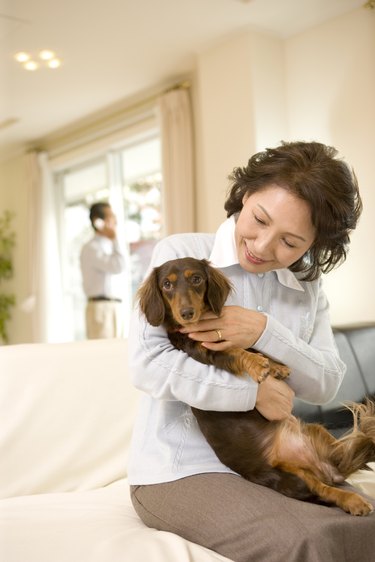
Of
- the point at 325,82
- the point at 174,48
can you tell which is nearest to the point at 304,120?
the point at 325,82

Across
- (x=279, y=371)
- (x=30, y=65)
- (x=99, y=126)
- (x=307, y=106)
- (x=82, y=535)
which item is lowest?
(x=82, y=535)

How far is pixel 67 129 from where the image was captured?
7.57 metres

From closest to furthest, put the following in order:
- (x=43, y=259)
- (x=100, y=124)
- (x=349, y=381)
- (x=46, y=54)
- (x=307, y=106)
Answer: (x=349, y=381) < (x=307, y=106) < (x=46, y=54) < (x=100, y=124) < (x=43, y=259)

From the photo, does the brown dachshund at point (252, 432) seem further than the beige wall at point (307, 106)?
No

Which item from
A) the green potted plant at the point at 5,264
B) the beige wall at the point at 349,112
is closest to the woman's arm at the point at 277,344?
the beige wall at the point at 349,112

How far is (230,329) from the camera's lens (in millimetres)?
1400

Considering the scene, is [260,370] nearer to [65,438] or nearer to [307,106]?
[65,438]

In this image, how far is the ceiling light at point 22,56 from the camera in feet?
17.6

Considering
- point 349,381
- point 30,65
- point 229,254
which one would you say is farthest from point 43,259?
point 229,254

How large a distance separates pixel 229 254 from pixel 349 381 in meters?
1.23

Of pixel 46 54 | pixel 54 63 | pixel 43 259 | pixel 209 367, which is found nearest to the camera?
pixel 209 367

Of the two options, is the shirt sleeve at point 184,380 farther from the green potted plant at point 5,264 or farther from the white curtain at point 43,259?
the green potted plant at point 5,264

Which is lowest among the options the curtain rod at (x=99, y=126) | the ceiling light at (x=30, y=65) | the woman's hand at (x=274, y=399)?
the woman's hand at (x=274, y=399)

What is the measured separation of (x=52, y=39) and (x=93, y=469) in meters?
4.05
